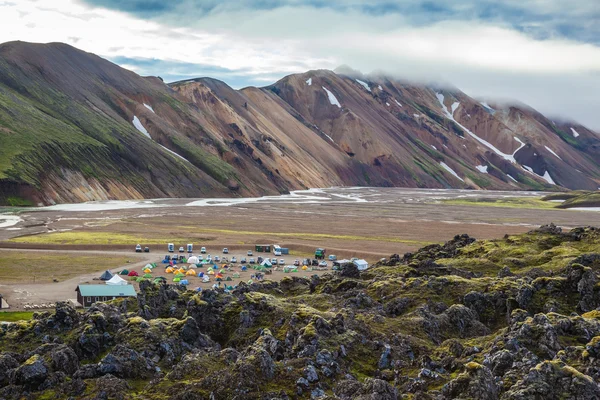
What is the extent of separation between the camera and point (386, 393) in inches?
814

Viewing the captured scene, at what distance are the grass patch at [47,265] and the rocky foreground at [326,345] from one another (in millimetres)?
40942

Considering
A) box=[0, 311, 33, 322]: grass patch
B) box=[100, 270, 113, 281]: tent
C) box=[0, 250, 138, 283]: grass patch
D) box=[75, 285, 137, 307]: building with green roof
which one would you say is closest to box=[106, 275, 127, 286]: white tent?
box=[100, 270, 113, 281]: tent

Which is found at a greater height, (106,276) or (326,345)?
(326,345)

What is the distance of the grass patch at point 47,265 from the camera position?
228ft

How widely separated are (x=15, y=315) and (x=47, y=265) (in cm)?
2560

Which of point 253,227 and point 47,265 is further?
point 253,227

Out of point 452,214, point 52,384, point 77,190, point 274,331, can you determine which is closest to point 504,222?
point 452,214

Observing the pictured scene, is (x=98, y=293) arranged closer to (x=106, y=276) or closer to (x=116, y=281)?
(x=116, y=281)

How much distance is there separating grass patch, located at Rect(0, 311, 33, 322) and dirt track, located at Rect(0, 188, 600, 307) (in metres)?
3.49

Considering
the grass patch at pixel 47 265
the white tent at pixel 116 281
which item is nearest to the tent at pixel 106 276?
the white tent at pixel 116 281

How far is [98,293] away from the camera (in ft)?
189

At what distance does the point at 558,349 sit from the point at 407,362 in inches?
233

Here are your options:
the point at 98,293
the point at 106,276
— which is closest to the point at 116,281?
the point at 106,276

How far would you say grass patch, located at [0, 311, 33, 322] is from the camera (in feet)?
166
